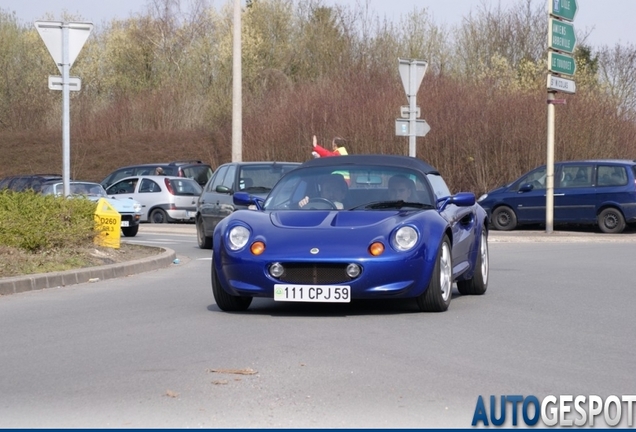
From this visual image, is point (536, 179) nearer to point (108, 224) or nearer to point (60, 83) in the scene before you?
point (108, 224)

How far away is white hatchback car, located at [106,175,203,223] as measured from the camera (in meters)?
31.2

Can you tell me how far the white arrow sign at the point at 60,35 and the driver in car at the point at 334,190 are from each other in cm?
696

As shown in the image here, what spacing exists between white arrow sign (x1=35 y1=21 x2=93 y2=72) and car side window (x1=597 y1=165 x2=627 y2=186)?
42.1ft

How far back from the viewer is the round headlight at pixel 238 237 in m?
10.2

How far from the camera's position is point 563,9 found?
80.9ft

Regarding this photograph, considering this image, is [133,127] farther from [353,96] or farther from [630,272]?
[630,272]

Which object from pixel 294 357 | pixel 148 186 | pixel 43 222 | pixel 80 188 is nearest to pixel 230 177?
pixel 43 222

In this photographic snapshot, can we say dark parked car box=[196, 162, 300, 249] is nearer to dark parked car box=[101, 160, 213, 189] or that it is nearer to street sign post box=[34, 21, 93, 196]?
street sign post box=[34, 21, 93, 196]

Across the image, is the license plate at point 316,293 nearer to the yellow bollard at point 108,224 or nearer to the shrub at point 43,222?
the shrub at point 43,222

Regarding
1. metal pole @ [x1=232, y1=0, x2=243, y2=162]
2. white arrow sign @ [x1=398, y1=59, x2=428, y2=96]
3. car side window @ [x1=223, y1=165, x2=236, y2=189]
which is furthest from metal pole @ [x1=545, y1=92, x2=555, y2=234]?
metal pole @ [x1=232, y1=0, x2=243, y2=162]

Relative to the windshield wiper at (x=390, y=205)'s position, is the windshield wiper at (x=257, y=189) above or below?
below

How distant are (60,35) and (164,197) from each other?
46.8ft

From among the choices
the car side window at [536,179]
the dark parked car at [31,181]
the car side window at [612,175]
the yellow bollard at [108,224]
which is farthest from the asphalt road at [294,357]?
the dark parked car at [31,181]

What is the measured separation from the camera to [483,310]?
1088cm
